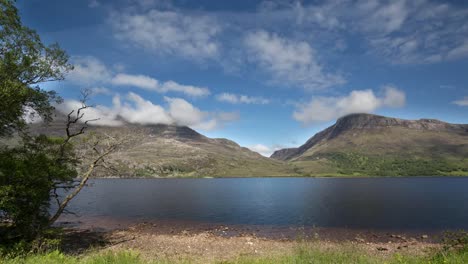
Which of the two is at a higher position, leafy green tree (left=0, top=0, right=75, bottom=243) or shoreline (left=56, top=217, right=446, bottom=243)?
leafy green tree (left=0, top=0, right=75, bottom=243)

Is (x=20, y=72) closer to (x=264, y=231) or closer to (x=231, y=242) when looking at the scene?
(x=231, y=242)

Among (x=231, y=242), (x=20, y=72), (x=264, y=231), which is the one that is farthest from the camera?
(x=264, y=231)

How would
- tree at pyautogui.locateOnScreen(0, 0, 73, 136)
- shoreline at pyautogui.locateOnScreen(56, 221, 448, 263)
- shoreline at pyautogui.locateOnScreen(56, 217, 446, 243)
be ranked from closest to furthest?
1. tree at pyautogui.locateOnScreen(0, 0, 73, 136)
2. shoreline at pyautogui.locateOnScreen(56, 221, 448, 263)
3. shoreline at pyautogui.locateOnScreen(56, 217, 446, 243)

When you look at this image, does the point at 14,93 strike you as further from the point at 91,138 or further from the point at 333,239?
the point at 333,239

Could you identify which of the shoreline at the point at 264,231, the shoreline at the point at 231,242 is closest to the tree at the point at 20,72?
the shoreline at the point at 231,242

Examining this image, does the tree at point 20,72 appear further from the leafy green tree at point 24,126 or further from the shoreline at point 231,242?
the shoreline at point 231,242

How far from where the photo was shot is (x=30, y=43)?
25922 mm

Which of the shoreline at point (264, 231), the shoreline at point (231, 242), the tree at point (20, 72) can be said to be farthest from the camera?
the shoreline at point (264, 231)

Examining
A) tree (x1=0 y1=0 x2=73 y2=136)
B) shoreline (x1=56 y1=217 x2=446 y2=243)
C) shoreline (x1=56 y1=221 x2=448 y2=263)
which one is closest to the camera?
tree (x1=0 y1=0 x2=73 y2=136)

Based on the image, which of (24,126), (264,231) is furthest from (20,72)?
(264,231)

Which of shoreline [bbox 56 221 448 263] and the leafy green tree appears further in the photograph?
shoreline [bbox 56 221 448 263]

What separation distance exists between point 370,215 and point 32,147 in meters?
86.4

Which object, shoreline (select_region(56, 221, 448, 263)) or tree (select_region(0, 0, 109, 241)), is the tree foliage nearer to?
tree (select_region(0, 0, 109, 241))

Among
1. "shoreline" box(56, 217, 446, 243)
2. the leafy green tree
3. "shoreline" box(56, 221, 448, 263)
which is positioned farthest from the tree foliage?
"shoreline" box(56, 217, 446, 243)
